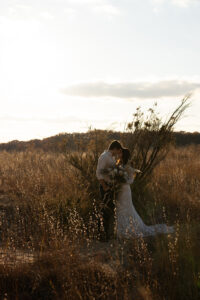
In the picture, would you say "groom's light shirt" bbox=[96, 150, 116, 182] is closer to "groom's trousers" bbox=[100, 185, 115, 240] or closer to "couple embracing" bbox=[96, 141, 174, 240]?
"couple embracing" bbox=[96, 141, 174, 240]

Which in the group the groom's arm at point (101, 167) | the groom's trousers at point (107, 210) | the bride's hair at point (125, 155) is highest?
the bride's hair at point (125, 155)

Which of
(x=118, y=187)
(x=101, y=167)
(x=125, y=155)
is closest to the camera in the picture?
(x=101, y=167)

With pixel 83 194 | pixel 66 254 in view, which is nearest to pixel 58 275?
pixel 66 254

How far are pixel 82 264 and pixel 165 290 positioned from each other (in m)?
0.96

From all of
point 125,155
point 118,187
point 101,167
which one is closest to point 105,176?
point 101,167

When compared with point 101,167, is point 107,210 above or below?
below

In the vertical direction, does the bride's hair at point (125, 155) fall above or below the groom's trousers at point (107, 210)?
above

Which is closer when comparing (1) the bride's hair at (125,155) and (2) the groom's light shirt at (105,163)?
(2) the groom's light shirt at (105,163)

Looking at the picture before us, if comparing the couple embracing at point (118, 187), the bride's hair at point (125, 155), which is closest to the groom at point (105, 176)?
the couple embracing at point (118, 187)

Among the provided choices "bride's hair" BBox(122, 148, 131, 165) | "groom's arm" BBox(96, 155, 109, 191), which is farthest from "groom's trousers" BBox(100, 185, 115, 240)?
"bride's hair" BBox(122, 148, 131, 165)

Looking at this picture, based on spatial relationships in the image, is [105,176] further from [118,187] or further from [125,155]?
[125,155]

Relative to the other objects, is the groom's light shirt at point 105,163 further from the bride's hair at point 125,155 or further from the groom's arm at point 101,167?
the bride's hair at point 125,155

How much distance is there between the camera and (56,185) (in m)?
9.27

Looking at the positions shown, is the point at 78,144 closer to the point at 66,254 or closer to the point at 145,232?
the point at 145,232
